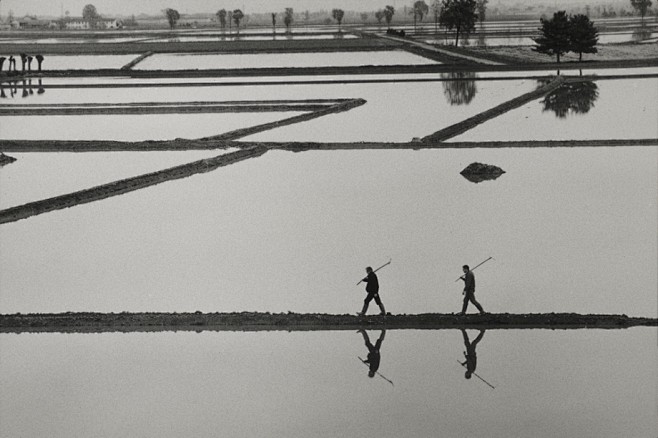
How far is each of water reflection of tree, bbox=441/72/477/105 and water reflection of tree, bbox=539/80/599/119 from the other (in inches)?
65.7

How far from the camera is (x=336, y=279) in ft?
25.7

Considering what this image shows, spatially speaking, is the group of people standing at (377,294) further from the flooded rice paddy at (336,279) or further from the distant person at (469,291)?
the flooded rice paddy at (336,279)

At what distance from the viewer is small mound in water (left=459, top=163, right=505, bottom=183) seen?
39.0 ft

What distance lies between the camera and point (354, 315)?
6.89m

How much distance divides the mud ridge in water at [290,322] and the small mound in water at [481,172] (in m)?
5.28

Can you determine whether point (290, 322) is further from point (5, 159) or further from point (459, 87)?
point (459, 87)

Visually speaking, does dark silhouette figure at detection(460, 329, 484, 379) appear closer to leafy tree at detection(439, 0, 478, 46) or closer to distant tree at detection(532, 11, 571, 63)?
distant tree at detection(532, 11, 571, 63)

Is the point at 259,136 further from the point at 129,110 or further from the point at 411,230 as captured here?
the point at 411,230

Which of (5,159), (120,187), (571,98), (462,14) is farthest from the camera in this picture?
(462,14)

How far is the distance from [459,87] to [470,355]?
17.0 m

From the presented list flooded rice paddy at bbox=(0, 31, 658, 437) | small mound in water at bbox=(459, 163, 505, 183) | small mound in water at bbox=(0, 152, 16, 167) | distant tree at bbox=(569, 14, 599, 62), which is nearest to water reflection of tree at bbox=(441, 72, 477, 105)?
flooded rice paddy at bbox=(0, 31, 658, 437)

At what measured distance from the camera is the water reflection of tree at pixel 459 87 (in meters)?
20.1

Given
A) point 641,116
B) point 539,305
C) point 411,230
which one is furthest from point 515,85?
point 539,305

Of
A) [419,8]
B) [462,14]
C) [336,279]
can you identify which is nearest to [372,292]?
[336,279]
